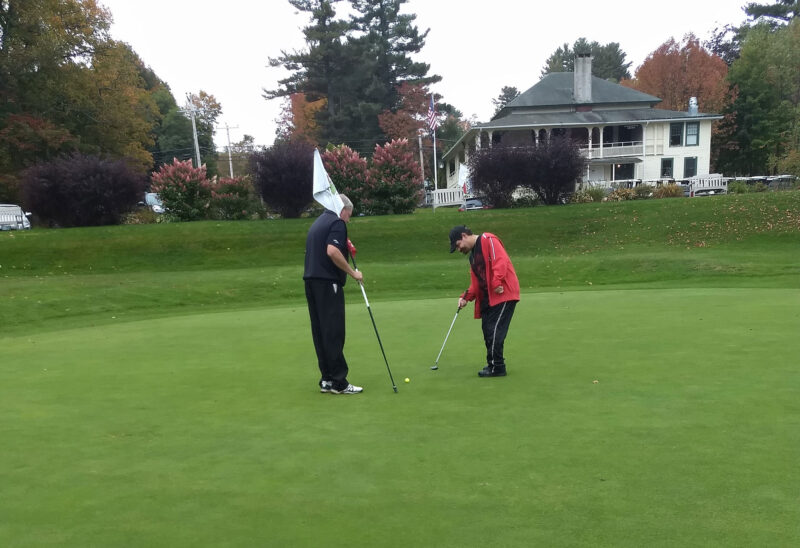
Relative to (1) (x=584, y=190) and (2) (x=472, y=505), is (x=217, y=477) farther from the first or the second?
(1) (x=584, y=190)

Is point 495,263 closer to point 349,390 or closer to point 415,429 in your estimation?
point 349,390

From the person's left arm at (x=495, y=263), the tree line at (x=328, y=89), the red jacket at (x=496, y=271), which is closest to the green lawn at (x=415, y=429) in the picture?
the red jacket at (x=496, y=271)

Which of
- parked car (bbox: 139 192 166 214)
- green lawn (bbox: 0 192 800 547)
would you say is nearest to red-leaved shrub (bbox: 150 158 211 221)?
parked car (bbox: 139 192 166 214)

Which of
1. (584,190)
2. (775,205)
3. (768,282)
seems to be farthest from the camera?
(584,190)

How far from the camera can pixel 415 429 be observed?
200 inches

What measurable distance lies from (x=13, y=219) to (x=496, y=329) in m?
37.8

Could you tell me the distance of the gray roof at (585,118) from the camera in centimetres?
4728

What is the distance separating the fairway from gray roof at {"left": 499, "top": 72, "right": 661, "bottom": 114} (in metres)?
44.1

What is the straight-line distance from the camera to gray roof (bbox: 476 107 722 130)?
155 feet

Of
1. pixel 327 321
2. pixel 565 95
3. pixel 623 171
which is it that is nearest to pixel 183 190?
pixel 327 321

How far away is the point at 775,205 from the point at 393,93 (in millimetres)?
51186

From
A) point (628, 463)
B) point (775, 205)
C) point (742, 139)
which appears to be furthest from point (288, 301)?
point (742, 139)

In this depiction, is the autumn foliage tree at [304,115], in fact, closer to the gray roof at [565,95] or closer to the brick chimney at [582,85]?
the gray roof at [565,95]

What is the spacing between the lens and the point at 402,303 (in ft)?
45.4
